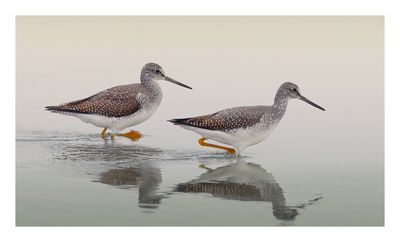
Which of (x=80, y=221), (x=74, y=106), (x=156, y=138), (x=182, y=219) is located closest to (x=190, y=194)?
(x=182, y=219)

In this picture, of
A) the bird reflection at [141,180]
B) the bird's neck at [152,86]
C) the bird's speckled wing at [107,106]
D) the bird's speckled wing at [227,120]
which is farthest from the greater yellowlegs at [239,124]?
the bird's neck at [152,86]

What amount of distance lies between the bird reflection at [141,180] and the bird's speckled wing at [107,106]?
3.03m

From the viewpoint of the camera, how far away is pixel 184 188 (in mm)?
13656

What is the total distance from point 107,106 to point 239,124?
3853mm

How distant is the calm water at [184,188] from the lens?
40.7 feet

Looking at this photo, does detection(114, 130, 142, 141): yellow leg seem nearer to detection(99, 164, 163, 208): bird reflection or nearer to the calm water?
the calm water

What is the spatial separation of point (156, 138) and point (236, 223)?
20.3ft

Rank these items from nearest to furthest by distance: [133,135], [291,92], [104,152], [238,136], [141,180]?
[141,180] → [238,136] → [104,152] → [291,92] → [133,135]

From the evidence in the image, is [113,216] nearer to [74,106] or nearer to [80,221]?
[80,221]

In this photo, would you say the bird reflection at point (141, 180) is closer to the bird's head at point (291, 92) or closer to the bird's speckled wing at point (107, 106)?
the bird's speckled wing at point (107, 106)

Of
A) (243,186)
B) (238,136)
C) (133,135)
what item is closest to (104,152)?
(133,135)

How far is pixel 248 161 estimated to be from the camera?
16.0 meters

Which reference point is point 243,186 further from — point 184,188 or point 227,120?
point 227,120

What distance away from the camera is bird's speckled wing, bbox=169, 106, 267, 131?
644 inches
